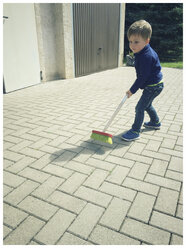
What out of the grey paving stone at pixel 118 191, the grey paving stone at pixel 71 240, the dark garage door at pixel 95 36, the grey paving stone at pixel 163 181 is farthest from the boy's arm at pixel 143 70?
the dark garage door at pixel 95 36

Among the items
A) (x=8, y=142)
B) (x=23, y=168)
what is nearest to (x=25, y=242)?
(x=23, y=168)

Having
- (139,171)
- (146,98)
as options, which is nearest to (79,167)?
(139,171)

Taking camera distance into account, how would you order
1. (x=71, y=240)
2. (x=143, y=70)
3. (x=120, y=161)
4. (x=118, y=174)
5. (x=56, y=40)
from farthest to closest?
1. (x=56, y=40)
2. (x=143, y=70)
3. (x=120, y=161)
4. (x=118, y=174)
5. (x=71, y=240)

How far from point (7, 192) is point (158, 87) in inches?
93.4

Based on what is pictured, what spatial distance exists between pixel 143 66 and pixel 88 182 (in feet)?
5.40

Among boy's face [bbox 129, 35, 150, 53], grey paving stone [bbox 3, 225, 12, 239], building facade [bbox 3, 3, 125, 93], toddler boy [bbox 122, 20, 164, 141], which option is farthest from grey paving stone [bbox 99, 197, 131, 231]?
building facade [bbox 3, 3, 125, 93]

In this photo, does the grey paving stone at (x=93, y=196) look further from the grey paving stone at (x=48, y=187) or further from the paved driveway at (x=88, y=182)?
the grey paving stone at (x=48, y=187)

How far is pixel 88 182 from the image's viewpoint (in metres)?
2.29

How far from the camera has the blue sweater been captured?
109 inches

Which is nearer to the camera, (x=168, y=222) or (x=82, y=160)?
(x=168, y=222)

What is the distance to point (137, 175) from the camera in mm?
2412

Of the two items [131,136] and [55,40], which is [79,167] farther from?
[55,40]

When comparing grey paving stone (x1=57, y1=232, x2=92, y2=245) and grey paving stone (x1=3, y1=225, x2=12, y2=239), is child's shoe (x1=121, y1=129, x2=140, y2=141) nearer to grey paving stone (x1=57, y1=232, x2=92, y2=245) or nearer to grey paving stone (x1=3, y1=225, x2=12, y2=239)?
grey paving stone (x1=57, y1=232, x2=92, y2=245)

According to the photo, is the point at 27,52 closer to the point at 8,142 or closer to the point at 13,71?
the point at 13,71
